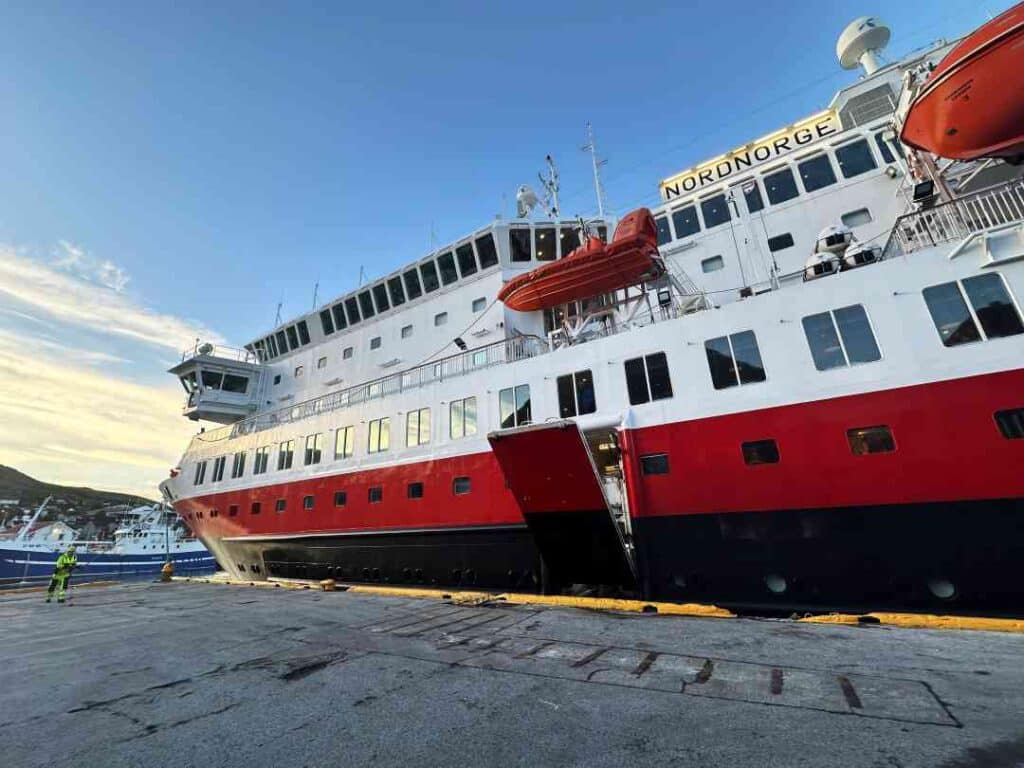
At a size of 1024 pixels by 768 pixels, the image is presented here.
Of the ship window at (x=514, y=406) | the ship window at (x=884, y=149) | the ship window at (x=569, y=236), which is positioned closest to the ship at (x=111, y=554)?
the ship window at (x=514, y=406)

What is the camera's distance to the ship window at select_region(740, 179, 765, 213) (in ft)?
42.3

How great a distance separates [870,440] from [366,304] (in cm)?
1824

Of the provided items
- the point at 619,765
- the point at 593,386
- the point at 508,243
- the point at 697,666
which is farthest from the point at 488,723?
the point at 508,243

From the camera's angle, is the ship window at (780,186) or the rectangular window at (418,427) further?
the ship window at (780,186)

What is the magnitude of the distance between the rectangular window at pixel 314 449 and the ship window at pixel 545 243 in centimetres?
1025

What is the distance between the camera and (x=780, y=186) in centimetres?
1273

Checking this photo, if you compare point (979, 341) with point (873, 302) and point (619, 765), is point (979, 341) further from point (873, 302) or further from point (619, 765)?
point (619, 765)

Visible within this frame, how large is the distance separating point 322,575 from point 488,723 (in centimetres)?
1217

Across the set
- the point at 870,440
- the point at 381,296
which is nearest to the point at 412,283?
the point at 381,296

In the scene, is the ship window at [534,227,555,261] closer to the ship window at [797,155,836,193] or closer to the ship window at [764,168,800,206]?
the ship window at [764,168,800,206]

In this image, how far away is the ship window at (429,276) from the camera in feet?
57.5

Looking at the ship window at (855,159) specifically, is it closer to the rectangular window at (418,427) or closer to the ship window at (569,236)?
the ship window at (569,236)

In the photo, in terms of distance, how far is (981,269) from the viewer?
6906 millimetres

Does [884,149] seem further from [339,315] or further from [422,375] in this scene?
[339,315]
